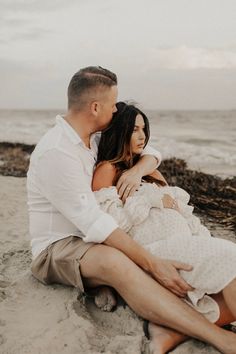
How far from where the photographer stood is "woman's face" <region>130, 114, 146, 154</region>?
11.3ft

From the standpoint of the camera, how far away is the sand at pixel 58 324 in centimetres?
268

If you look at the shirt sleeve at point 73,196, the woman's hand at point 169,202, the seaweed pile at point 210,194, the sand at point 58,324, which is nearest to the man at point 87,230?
the shirt sleeve at point 73,196

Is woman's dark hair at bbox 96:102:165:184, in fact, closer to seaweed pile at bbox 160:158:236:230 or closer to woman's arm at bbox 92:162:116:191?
woman's arm at bbox 92:162:116:191

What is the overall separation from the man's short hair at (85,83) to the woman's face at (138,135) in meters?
0.40

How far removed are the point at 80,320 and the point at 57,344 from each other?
0.25 metres

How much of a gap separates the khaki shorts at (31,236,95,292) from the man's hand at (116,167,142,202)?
43 centimetres

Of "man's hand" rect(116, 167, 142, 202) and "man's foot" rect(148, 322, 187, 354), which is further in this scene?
"man's hand" rect(116, 167, 142, 202)

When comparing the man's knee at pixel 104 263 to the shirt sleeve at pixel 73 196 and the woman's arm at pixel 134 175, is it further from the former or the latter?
the woman's arm at pixel 134 175

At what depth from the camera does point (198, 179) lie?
709 cm

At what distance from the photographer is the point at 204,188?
6.66 meters

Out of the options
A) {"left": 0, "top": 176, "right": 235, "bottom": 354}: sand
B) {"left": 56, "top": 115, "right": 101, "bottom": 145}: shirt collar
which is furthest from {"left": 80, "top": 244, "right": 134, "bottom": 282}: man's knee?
{"left": 56, "top": 115, "right": 101, "bottom": 145}: shirt collar

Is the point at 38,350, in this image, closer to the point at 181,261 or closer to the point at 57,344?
the point at 57,344

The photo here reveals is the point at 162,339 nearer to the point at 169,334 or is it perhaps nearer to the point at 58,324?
the point at 169,334

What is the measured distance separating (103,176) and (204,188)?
12.0ft
